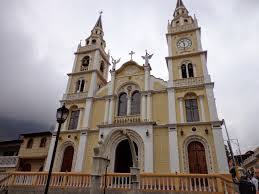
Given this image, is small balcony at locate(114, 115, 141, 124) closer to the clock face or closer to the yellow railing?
the yellow railing

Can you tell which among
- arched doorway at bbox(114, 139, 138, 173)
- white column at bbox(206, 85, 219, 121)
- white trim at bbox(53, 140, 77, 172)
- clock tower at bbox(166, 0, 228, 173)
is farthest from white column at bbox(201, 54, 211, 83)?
white trim at bbox(53, 140, 77, 172)

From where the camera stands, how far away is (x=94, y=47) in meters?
27.0

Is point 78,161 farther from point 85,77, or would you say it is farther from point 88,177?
point 85,77

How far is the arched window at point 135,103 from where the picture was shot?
20.2 metres

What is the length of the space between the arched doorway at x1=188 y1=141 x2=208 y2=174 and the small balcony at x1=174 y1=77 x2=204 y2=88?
5578 mm

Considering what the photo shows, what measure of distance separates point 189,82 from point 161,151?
7.24 m

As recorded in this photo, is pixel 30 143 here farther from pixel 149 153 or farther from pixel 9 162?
pixel 149 153

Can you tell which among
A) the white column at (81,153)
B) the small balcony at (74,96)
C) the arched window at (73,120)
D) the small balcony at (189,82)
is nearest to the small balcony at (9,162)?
the arched window at (73,120)

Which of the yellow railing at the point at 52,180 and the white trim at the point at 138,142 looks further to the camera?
the white trim at the point at 138,142

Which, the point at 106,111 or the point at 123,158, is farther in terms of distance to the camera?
the point at 106,111

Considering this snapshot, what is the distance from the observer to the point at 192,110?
60.3ft

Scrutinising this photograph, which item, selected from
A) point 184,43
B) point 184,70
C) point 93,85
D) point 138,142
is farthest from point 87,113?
point 184,43

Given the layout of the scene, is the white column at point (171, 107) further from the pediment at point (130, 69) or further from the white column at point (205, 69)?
the pediment at point (130, 69)

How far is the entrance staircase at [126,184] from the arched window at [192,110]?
743 centimetres
